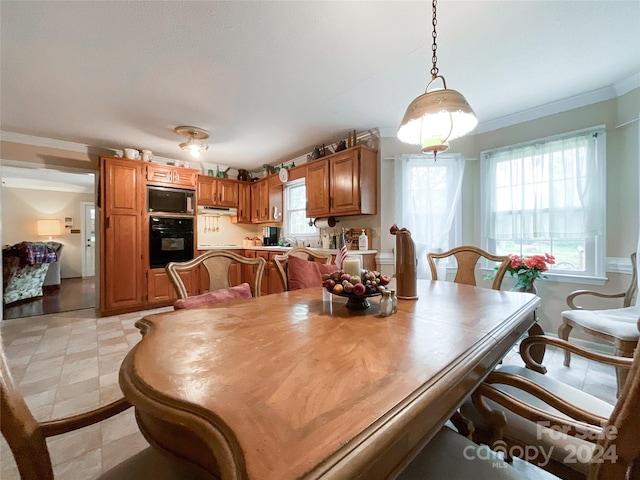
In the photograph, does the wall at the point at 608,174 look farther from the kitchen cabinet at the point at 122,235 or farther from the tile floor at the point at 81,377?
the kitchen cabinet at the point at 122,235

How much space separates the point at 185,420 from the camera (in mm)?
460

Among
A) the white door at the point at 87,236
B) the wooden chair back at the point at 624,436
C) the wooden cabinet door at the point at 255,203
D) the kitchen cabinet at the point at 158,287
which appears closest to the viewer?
the wooden chair back at the point at 624,436

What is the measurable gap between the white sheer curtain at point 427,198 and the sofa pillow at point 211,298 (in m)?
2.37

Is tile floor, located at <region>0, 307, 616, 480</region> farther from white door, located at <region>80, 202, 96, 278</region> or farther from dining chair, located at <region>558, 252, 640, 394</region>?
white door, located at <region>80, 202, 96, 278</region>

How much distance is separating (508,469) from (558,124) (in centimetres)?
331

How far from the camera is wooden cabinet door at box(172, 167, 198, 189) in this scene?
4.32m

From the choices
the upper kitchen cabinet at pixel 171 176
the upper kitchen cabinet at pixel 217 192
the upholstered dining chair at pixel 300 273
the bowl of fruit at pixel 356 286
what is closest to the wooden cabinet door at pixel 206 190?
the upper kitchen cabinet at pixel 217 192

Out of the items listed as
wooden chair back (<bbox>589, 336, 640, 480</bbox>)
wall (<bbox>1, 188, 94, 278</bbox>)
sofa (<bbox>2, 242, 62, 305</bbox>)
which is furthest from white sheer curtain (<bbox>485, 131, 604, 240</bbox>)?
wall (<bbox>1, 188, 94, 278</bbox>)

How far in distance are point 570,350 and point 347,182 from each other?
2707 millimetres

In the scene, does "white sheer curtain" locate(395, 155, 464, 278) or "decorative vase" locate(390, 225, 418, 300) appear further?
"white sheer curtain" locate(395, 155, 464, 278)

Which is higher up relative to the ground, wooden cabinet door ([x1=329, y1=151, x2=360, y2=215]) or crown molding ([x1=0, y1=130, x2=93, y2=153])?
crown molding ([x1=0, y1=130, x2=93, y2=153])

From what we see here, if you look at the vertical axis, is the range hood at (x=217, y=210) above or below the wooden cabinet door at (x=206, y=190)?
below

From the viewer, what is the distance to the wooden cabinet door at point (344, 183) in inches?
131

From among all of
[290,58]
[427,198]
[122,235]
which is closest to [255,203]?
[122,235]
